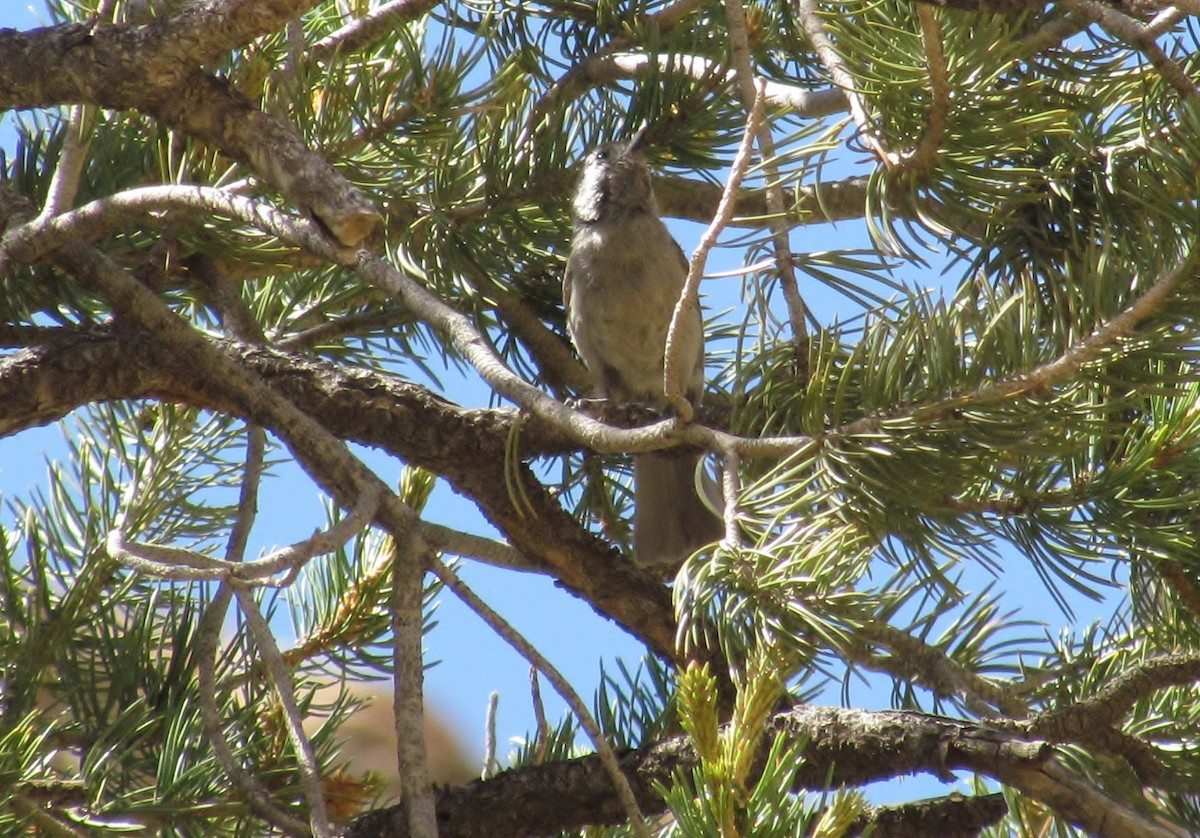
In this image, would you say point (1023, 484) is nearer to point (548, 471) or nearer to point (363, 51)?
point (548, 471)

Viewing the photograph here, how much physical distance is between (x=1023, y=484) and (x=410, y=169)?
117 cm

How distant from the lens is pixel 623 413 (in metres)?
2.13

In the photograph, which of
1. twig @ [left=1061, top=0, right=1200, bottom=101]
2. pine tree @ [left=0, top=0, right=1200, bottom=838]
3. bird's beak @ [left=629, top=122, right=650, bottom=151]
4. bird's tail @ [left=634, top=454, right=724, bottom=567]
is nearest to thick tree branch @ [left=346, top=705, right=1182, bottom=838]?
pine tree @ [left=0, top=0, right=1200, bottom=838]

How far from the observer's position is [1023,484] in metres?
1.67

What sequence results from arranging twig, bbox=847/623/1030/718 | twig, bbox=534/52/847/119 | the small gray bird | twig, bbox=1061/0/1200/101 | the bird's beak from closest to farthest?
twig, bbox=1061/0/1200/101, twig, bbox=847/623/1030/718, twig, bbox=534/52/847/119, the bird's beak, the small gray bird

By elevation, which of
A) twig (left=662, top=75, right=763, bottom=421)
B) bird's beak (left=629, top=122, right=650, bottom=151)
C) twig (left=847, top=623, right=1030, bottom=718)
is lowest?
twig (left=847, top=623, right=1030, bottom=718)

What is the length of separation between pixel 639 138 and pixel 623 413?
0.51m

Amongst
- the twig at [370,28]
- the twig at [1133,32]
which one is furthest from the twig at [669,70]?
the twig at [1133,32]

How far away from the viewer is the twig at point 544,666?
1446 mm

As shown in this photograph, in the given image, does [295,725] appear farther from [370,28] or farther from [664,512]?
[664,512]

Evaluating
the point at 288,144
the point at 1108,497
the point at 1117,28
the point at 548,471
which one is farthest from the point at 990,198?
the point at 548,471

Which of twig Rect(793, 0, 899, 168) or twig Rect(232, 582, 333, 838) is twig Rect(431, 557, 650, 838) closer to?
twig Rect(232, 582, 333, 838)

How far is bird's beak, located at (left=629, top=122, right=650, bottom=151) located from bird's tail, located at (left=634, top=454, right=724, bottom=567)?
1.83 ft

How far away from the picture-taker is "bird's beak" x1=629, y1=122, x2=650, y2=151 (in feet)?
7.41
